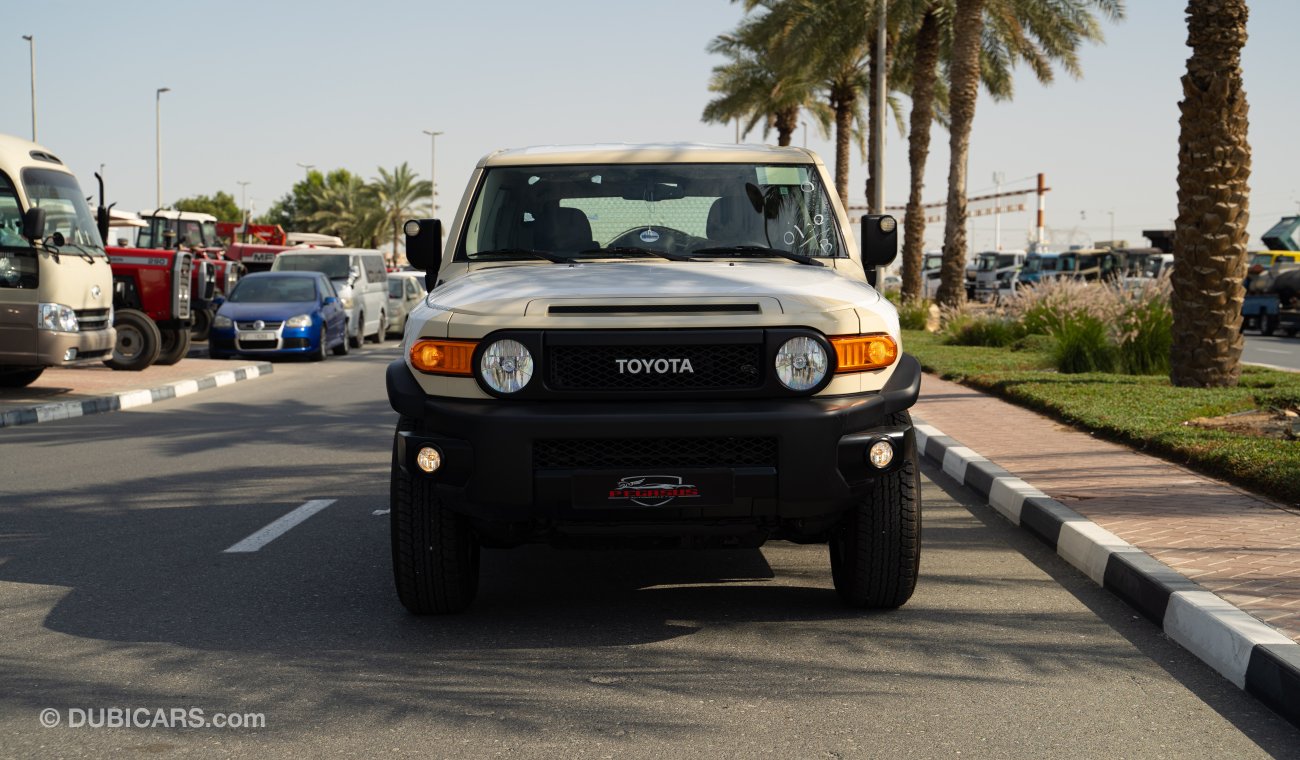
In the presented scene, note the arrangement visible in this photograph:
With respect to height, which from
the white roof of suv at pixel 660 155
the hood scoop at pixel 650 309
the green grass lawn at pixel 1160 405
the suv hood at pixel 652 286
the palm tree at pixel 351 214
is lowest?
the green grass lawn at pixel 1160 405

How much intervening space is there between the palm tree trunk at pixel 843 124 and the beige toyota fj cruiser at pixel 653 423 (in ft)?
129

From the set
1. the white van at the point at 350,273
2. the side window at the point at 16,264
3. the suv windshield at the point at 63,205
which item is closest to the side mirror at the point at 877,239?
the side window at the point at 16,264

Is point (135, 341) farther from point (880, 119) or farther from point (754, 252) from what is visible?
point (880, 119)

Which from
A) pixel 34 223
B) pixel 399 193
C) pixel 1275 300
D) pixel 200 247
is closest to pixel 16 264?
pixel 34 223

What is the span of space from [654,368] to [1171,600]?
7.44 ft

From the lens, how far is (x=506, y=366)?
203 inches

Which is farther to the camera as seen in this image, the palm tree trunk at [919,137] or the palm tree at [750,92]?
the palm tree at [750,92]

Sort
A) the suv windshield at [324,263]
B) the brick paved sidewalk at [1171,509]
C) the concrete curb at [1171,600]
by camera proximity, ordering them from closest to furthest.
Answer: the concrete curb at [1171,600] < the brick paved sidewalk at [1171,509] < the suv windshield at [324,263]

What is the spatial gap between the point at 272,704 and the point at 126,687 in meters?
0.58

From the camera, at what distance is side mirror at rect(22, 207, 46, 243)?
14.9 meters

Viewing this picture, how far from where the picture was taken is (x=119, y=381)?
738 inches

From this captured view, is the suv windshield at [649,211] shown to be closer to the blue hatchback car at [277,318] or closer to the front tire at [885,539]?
the front tire at [885,539]

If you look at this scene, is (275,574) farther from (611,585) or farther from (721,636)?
(721,636)

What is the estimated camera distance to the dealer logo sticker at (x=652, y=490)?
16.7 feet
